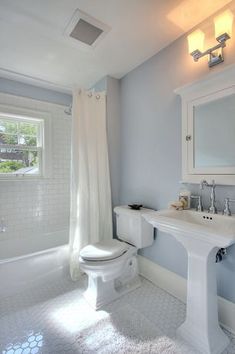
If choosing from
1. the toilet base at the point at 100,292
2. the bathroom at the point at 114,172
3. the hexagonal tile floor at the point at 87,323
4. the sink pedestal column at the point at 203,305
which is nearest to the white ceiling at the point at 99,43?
the bathroom at the point at 114,172

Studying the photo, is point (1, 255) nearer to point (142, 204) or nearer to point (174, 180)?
point (142, 204)

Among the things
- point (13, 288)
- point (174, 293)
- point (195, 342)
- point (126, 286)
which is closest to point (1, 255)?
point (13, 288)

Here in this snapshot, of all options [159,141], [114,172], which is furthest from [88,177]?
[159,141]

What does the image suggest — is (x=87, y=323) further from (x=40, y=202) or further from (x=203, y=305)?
(x=40, y=202)

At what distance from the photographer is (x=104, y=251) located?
1669mm

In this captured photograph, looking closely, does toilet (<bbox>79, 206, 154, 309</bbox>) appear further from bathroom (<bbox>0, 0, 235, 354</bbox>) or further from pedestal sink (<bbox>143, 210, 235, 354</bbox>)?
pedestal sink (<bbox>143, 210, 235, 354</bbox>)

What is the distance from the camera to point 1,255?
7.75 ft

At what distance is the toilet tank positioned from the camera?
188 cm

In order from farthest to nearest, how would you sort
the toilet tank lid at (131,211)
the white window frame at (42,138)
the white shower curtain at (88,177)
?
the white window frame at (42,138), the white shower curtain at (88,177), the toilet tank lid at (131,211)

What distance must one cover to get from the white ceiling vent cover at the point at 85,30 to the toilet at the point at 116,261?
1.60 metres

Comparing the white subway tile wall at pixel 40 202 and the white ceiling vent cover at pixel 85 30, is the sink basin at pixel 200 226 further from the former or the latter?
the white subway tile wall at pixel 40 202

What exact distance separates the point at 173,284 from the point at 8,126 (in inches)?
104

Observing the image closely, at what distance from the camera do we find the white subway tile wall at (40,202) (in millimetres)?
2451

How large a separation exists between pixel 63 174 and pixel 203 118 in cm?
203
